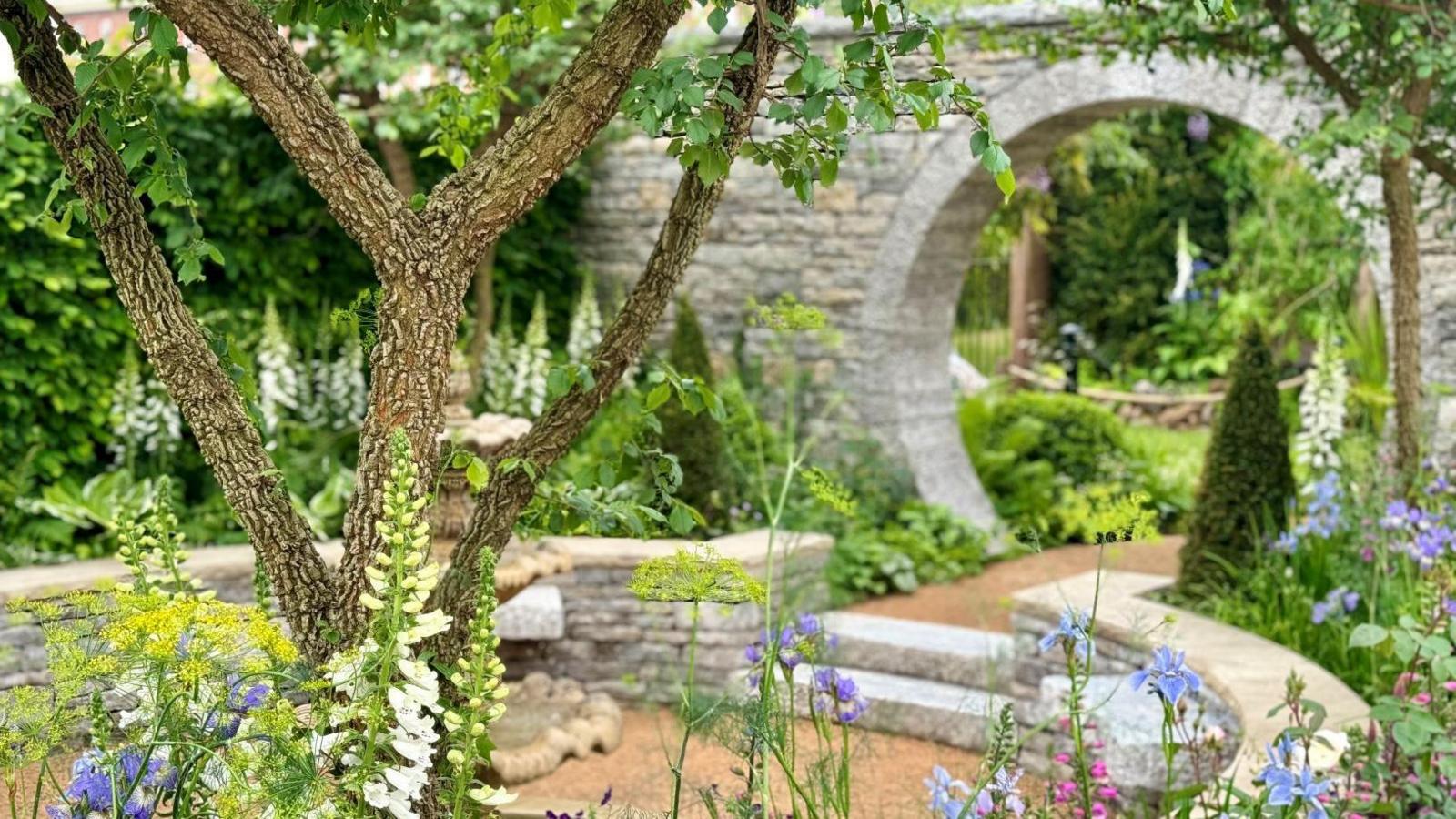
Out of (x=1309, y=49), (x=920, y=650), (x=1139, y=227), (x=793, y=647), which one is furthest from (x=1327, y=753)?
(x=1139, y=227)

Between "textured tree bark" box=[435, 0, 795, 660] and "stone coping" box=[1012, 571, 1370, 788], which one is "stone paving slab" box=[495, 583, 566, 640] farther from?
"textured tree bark" box=[435, 0, 795, 660]

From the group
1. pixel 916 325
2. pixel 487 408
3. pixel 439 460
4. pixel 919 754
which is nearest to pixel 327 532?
pixel 487 408

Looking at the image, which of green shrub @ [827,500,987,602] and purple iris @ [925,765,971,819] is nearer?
purple iris @ [925,765,971,819]

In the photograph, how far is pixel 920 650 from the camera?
541 cm

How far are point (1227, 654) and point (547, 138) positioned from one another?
9.40 ft

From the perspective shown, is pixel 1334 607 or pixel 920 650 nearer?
pixel 1334 607

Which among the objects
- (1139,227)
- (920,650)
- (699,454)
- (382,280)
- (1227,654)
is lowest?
(920,650)

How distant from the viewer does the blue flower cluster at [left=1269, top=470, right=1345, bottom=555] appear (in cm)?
475

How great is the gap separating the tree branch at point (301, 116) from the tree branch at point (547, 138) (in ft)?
0.23

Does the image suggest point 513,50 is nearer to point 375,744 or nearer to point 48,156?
point 48,156

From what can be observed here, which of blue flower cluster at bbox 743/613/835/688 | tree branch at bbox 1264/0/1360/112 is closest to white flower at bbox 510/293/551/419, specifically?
tree branch at bbox 1264/0/1360/112

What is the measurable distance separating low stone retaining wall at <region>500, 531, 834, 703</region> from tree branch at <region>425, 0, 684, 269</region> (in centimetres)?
339

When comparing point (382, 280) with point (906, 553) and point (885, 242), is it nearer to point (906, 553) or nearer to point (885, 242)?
point (906, 553)

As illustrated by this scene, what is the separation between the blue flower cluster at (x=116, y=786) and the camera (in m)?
1.85
